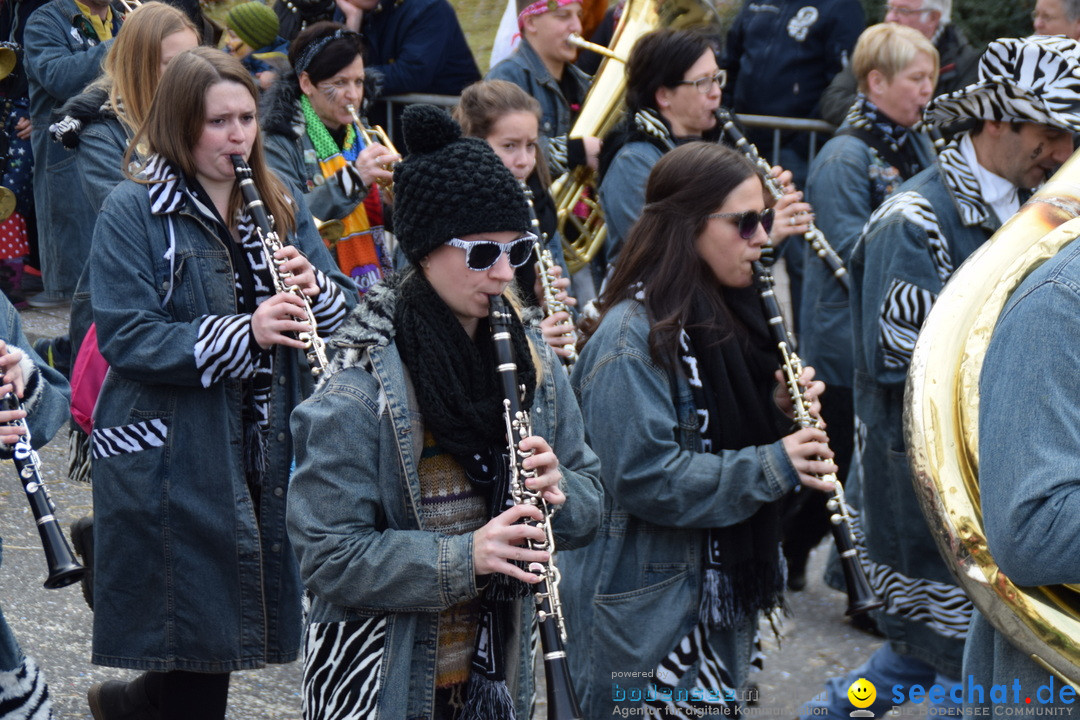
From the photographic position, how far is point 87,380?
380cm

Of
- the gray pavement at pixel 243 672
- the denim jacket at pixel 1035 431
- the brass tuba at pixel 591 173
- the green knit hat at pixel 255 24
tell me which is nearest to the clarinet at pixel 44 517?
the gray pavement at pixel 243 672

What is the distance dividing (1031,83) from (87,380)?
2.73 meters

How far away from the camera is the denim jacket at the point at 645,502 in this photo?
10.2 feet

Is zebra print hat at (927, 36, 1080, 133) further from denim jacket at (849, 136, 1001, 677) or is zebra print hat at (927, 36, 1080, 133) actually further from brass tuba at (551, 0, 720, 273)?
brass tuba at (551, 0, 720, 273)

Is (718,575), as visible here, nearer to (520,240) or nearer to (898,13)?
(520,240)

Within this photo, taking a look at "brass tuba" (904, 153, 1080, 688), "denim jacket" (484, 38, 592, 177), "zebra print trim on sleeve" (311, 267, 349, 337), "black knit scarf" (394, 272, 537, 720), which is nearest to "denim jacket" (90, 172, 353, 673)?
"zebra print trim on sleeve" (311, 267, 349, 337)

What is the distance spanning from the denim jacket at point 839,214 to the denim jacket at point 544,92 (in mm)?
1125

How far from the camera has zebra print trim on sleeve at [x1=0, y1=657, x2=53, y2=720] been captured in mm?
2850

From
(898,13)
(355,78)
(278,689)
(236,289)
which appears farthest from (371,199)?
(898,13)

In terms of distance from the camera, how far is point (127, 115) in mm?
3957

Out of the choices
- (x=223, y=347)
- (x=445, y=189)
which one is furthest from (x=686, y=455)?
(x=223, y=347)

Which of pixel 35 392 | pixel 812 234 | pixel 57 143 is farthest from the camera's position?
pixel 57 143

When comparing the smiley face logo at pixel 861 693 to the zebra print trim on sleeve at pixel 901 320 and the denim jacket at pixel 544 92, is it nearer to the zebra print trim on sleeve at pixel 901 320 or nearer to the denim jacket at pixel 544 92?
the zebra print trim on sleeve at pixel 901 320

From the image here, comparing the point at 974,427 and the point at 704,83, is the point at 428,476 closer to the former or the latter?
the point at 974,427
